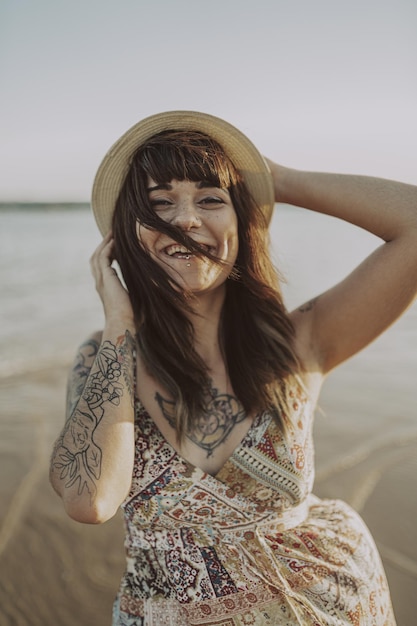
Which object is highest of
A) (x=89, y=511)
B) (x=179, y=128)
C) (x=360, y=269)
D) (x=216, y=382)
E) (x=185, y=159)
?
(x=179, y=128)

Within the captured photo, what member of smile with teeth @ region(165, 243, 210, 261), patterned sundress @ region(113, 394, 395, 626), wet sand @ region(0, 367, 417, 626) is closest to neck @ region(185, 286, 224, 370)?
smile with teeth @ region(165, 243, 210, 261)

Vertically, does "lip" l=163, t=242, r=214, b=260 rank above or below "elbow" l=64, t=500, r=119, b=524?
above

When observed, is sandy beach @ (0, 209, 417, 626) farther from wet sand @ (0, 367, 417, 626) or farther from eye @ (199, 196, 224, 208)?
eye @ (199, 196, 224, 208)

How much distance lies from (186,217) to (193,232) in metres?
0.06

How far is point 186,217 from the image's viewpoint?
1.98 meters

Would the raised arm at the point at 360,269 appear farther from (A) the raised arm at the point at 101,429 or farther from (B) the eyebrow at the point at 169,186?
(A) the raised arm at the point at 101,429

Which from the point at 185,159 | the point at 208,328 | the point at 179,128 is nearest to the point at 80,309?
the point at 208,328

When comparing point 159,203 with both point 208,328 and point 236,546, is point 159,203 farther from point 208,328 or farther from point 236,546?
point 236,546

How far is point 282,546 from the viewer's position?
1.89 metres

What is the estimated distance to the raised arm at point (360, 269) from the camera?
87.0 inches

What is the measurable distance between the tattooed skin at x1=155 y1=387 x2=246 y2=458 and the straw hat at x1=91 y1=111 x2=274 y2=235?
36.3 inches

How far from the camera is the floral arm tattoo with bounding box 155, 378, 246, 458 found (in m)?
1.94

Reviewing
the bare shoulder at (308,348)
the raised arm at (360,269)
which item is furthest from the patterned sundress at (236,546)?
the raised arm at (360,269)

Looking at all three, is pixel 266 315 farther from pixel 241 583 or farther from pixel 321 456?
pixel 321 456
